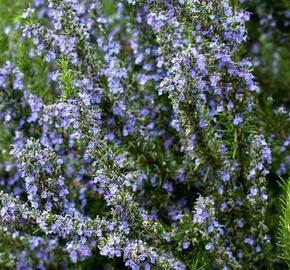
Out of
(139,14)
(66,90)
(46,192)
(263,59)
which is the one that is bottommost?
(46,192)

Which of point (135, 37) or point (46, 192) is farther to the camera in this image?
point (135, 37)

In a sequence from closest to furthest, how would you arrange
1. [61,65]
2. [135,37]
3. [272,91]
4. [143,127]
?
[61,65] → [143,127] → [135,37] → [272,91]

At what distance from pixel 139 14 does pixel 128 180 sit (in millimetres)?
969

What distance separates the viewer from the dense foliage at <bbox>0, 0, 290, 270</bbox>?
2.14 metres

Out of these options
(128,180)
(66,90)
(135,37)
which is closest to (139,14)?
(135,37)

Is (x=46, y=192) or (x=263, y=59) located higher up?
(x=263, y=59)

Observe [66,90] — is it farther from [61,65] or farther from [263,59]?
[263,59]

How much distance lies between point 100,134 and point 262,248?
35.1 inches

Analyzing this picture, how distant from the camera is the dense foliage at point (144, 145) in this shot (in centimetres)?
214

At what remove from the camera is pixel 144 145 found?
2611mm

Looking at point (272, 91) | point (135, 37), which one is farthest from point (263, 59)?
point (135, 37)

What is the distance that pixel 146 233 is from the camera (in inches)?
87.7

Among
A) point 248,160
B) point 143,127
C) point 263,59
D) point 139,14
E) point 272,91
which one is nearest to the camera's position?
point 248,160

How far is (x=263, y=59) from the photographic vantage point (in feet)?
12.3
